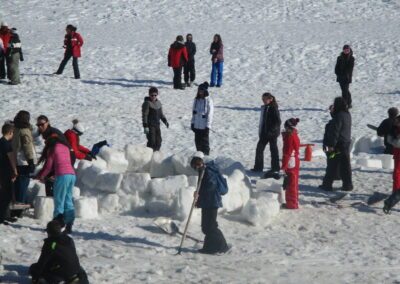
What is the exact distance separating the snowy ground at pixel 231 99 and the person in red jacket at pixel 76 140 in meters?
1.51

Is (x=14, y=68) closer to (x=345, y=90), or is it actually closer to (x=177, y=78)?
(x=177, y=78)

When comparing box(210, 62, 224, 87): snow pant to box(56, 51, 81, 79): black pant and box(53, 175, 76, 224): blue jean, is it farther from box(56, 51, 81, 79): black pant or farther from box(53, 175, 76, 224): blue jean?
box(53, 175, 76, 224): blue jean

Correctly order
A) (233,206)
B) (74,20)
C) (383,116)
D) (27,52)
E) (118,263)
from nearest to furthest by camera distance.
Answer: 1. (118,263)
2. (233,206)
3. (383,116)
4. (27,52)
5. (74,20)

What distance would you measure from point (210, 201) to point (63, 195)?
174 cm

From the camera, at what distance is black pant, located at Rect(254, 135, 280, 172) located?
1523 centimetres

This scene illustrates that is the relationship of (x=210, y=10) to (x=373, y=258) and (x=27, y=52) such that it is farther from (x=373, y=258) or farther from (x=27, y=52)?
(x=373, y=258)

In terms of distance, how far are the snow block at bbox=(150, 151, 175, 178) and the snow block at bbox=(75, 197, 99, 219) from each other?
1795mm

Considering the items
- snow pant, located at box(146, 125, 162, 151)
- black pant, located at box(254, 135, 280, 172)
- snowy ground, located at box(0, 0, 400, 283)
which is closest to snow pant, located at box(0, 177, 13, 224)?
snowy ground, located at box(0, 0, 400, 283)

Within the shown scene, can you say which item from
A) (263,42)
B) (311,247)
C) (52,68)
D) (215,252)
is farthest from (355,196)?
(263,42)

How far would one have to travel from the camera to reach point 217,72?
2372cm

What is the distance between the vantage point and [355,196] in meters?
14.2

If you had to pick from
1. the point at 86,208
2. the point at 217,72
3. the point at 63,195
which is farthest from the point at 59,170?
the point at 217,72

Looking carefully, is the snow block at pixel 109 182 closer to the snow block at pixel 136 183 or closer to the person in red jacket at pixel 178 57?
the snow block at pixel 136 183

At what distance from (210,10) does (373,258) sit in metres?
21.6
